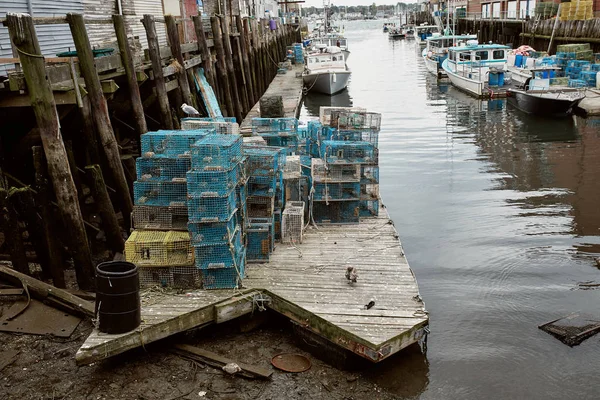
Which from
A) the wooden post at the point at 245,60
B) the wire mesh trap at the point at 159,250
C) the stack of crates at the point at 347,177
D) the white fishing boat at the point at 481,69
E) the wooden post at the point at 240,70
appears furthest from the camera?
the white fishing boat at the point at 481,69

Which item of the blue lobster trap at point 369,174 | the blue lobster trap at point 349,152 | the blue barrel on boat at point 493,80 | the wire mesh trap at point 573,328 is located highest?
the blue lobster trap at point 349,152

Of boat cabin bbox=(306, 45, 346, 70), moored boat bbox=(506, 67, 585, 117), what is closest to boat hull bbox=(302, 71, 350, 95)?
boat cabin bbox=(306, 45, 346, 70)

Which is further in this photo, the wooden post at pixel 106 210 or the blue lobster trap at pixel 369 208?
the blue lobster trap at pixel 369 208

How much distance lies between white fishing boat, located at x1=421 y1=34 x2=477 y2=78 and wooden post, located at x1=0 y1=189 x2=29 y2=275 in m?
37.2

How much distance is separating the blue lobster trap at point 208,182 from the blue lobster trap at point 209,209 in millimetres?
75

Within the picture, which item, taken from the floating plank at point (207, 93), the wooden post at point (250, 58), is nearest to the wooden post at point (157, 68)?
the floating plank at point (207, 93)

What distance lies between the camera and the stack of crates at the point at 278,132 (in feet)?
40.2

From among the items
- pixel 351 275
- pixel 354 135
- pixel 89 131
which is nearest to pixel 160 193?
pixel 89 131

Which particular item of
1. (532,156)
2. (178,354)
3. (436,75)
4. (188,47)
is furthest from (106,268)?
(436,75)

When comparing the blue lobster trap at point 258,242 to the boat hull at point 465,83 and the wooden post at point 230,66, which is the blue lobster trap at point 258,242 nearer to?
the wooden post at point 230,66

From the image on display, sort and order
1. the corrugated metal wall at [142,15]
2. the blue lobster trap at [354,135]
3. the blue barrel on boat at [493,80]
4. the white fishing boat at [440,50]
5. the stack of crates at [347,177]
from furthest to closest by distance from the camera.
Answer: the white fishing boat at [440,50] < the blue barrel on boat at [493,80] < the corrugated metal wall at [142,15] < the blue lobster trap at [354,135] < the stack of crates at [347,177]

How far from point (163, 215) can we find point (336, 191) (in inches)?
135

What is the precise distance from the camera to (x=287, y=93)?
30.0 m

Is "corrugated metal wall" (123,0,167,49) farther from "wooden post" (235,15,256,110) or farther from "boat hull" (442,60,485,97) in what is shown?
"boat hull" (442,60,485,97)
